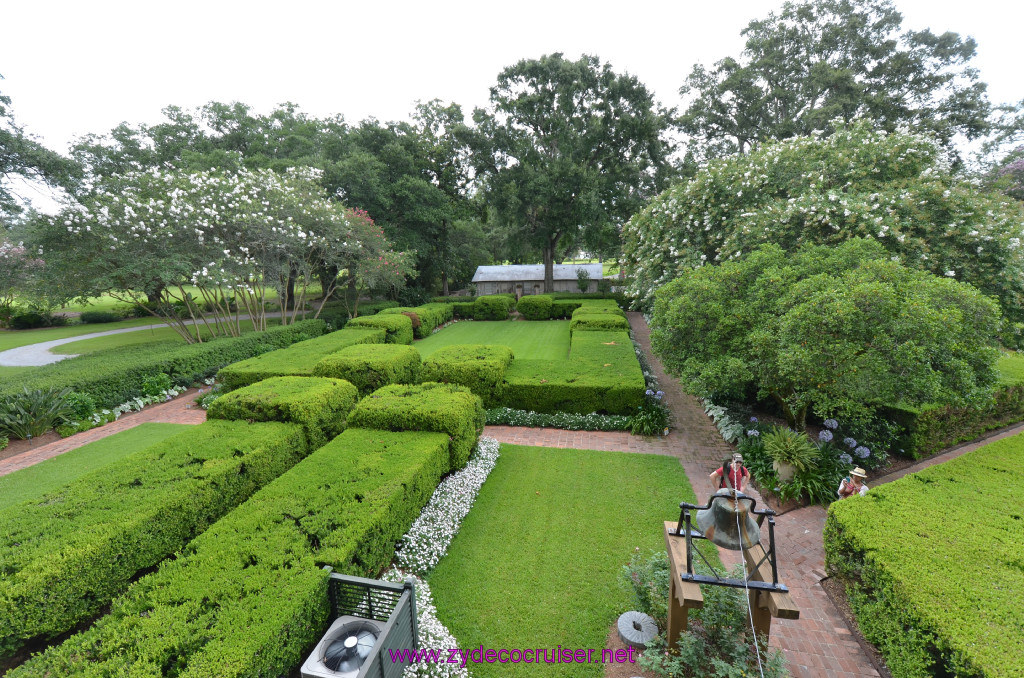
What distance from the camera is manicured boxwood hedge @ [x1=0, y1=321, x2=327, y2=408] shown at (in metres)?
10.0

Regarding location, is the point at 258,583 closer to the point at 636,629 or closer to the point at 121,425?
the point at 636,629

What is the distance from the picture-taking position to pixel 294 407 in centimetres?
714

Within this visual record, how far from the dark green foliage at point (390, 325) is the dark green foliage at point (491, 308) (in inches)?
305

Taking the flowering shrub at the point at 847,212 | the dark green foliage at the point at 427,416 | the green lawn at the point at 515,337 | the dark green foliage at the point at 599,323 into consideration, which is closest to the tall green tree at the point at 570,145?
the green lawn at the point at 515,337

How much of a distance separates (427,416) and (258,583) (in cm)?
350

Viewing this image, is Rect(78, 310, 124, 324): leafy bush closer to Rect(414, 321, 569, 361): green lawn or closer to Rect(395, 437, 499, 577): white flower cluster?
Rect(414, 321, 569, 361): green lawn

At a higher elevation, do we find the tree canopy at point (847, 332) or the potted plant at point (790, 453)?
the tree canopy at point (847, 332)

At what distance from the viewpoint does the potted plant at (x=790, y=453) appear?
681 centimetres

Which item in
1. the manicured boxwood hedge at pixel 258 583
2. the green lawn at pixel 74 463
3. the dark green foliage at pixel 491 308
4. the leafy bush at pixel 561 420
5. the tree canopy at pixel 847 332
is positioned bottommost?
the green lawn at pixel 74 463

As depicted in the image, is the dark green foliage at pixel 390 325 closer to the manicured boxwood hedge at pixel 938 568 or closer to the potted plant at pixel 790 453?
the potted plant at pixel 790 453

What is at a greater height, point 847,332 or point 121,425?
point 847,332

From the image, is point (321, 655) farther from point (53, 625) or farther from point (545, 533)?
point (545, 533)

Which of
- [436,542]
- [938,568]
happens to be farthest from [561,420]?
[938,568]

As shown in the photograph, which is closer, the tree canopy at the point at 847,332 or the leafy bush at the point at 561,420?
the tree canopy at the point at 847,332
